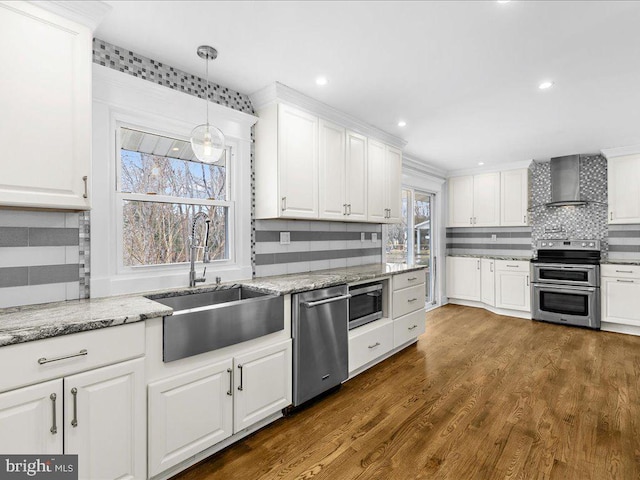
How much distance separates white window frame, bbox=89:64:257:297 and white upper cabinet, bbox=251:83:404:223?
0.25 m

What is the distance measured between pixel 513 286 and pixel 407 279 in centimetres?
259

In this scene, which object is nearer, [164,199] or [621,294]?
[164,199]

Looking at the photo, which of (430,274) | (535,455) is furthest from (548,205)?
(535,455)

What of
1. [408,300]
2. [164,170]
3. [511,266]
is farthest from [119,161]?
[511,266]

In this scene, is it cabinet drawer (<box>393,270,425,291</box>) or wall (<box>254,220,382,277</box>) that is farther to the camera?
cabinet drawer (<box>393,270,425,291</box>)

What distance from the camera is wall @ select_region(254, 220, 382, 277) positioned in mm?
2980

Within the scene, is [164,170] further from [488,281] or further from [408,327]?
[488,281]

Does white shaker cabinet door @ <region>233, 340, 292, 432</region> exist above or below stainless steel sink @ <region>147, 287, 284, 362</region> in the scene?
below

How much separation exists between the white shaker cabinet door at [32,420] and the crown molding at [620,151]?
20.0 feet

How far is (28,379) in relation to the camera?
129cm

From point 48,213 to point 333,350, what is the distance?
206cm

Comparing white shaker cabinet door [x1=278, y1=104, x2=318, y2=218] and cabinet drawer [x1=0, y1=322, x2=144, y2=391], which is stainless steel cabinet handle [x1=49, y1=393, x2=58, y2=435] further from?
white shaker cabinet door [x1=278, y1=104, x2=318, y2=218]

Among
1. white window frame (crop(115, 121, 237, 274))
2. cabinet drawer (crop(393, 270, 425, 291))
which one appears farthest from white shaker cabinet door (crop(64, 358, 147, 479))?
cabinet drawer (crop(393, 270, 425, 291))

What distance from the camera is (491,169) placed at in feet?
18.2
